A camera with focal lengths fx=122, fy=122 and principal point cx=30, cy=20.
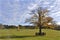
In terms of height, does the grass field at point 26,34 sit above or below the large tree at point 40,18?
below

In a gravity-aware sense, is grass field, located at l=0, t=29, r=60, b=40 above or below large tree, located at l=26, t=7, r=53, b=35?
below

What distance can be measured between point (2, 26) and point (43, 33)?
0.50 meters

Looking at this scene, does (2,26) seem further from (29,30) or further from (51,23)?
(51,23)

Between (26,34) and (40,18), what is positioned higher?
(40,18)

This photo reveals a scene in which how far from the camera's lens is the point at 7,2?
1.49 metres

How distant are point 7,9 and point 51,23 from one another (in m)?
0.56

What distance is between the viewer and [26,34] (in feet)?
4.71

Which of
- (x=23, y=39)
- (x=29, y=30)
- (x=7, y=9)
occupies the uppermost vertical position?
(x=7, y=9)

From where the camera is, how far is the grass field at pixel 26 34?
141cm

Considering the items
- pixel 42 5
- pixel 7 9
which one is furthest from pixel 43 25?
pixel 7 9

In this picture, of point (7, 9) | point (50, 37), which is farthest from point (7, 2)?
point (50, 37)

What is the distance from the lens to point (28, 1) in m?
Result: 1.49

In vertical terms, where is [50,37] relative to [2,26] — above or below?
below

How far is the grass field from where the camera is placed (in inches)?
55.6
